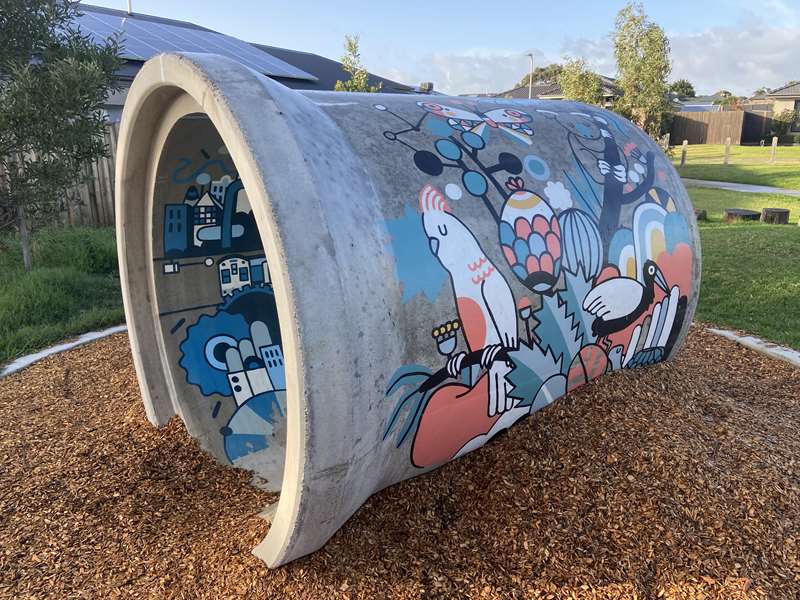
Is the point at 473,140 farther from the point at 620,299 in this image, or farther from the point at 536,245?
the point at 620,299

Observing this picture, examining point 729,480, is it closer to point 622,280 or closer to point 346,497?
point 622,280

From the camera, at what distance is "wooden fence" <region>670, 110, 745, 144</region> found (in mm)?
47906

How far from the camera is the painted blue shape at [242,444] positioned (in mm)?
4398

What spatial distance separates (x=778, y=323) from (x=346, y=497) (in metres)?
6.50

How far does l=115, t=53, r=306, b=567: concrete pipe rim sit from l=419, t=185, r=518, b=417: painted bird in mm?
833

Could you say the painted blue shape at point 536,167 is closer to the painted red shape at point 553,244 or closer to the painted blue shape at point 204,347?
the painted red shape at point 553,244

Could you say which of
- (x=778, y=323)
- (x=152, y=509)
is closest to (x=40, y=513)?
(x=152, y=509)

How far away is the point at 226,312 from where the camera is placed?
466 centimetres

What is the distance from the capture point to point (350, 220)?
2.64 metres

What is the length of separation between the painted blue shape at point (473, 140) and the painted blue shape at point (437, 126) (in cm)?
9

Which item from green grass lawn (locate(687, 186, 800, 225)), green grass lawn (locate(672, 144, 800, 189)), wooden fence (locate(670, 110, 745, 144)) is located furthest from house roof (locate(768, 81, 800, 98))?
green grass lawn (locate(687, 186, 800, 225))

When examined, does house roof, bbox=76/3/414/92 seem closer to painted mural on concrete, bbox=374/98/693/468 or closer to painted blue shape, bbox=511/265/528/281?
painted mural on concrete, bbox=374/98/693/468

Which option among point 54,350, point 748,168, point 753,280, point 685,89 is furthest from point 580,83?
point 685,89

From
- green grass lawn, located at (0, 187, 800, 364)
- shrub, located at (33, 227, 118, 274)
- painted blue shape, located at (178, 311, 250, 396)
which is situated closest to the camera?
painted blue shape, located at (178, 311, 250, 396)
